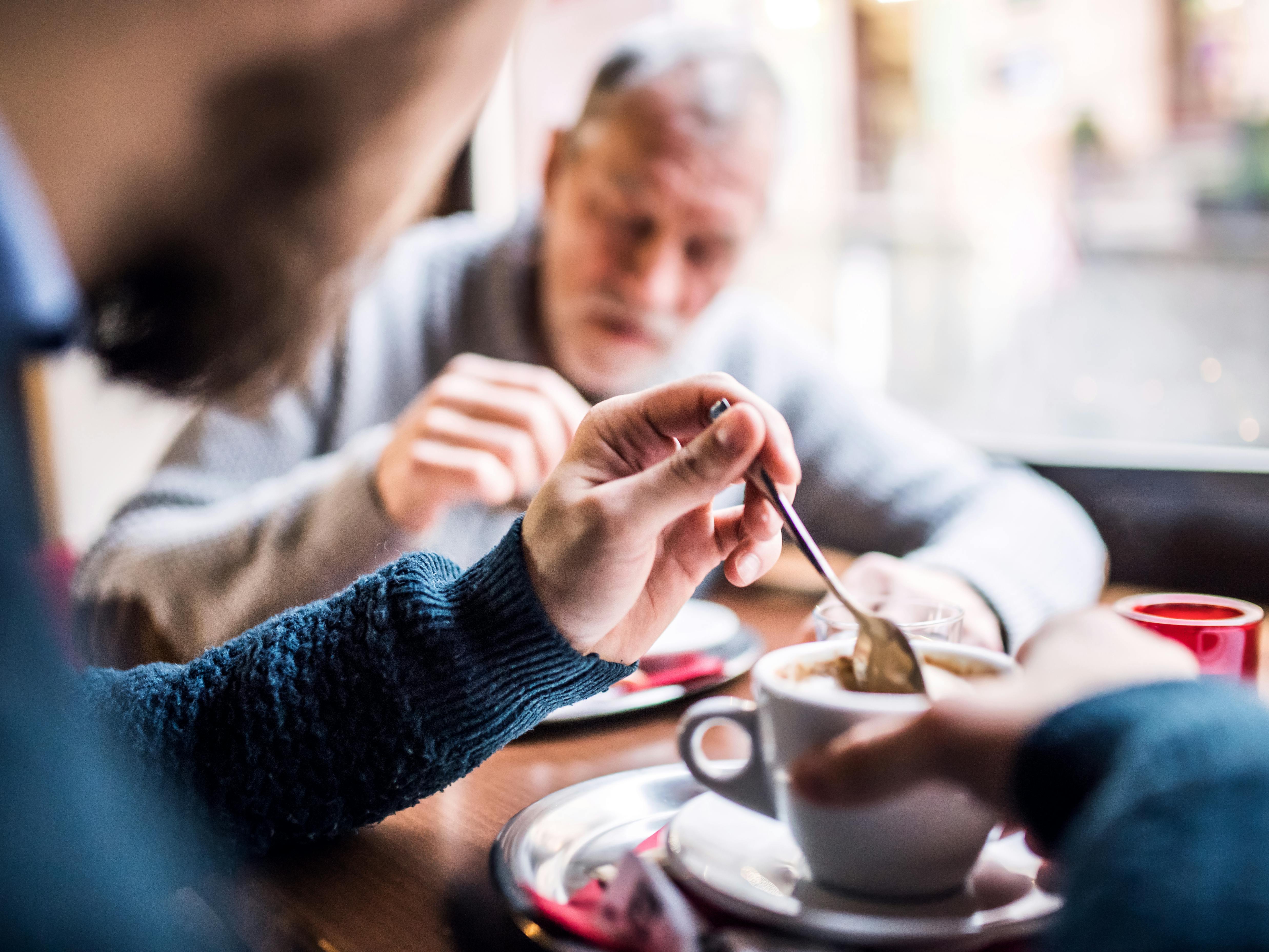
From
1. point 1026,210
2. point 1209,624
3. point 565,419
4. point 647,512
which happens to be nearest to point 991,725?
point 647,512

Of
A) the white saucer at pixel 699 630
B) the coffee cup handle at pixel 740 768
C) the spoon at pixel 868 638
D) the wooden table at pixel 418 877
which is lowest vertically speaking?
the white saucer at pixel 699 630

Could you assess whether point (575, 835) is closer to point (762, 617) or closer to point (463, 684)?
point (463, 684)

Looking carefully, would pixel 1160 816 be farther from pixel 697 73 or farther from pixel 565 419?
pixel 697 73

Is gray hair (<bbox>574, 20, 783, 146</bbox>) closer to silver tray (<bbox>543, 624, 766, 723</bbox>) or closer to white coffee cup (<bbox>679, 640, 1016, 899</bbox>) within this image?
silver tray (<bbox>543, 624, 766, 723</bbox>)

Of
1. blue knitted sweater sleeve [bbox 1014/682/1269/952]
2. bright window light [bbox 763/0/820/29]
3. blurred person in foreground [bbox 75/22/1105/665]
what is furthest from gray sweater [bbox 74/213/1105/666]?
bright window light [bbox 763/0/820/29]

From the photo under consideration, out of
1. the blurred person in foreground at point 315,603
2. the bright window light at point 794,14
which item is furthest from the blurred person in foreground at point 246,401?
the bright window light at point 794,14

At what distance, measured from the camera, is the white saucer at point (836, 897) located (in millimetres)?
283

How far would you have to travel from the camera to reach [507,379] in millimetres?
676

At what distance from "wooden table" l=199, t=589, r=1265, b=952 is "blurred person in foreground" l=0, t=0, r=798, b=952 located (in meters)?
0.02

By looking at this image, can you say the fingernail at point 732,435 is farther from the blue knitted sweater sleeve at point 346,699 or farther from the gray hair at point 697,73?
the gray hair at point 697,73

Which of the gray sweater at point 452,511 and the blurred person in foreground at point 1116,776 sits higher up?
the blurred person in foreground at point 1116,776

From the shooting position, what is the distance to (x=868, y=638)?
1.25ft

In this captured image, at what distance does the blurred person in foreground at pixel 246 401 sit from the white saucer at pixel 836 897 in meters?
0.08

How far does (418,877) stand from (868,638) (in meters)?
0.19
